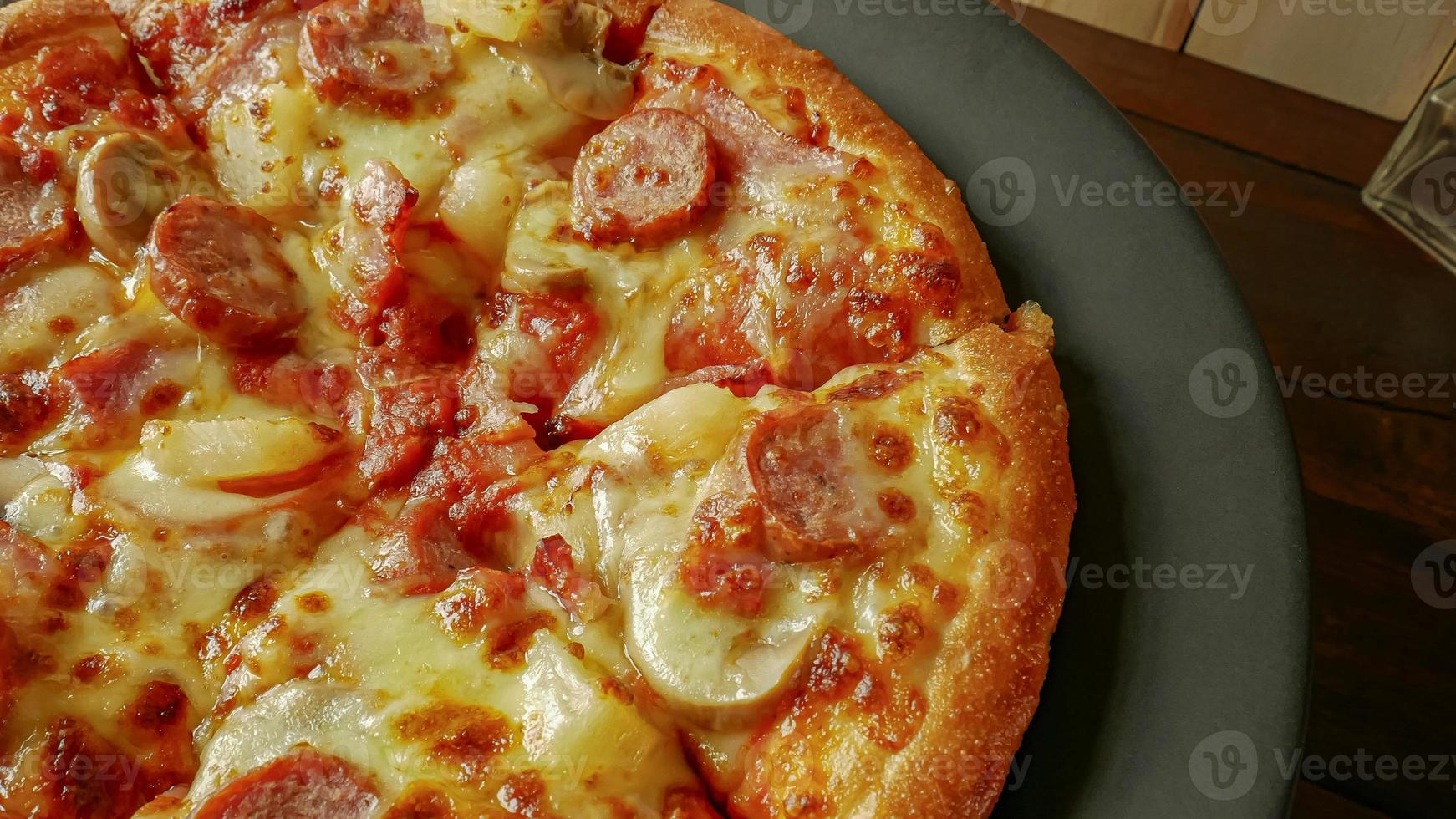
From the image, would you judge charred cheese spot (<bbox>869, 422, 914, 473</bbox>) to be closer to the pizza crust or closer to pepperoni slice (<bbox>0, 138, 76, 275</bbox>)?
the pizza crust

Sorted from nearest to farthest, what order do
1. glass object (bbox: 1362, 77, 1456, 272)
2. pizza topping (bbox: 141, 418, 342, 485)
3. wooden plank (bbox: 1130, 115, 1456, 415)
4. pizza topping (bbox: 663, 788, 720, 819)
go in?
pizza topping (bbox: 663, 788, 720, 819) → pizza topping (bbox: 141, 418, 342, 485) → wooden plank (bbox: 1130, 115, 1456, 415) → glass object (bbox: 1362, 77, 1456, 272)

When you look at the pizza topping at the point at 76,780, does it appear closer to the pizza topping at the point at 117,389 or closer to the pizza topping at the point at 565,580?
the pizza topping at the point at 117,389

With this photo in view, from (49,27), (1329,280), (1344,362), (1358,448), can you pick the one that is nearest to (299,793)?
(49,27)

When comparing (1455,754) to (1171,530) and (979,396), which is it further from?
(979,396)

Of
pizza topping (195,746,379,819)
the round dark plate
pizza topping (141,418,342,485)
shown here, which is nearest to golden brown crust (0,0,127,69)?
pizza topping (141,418,342,485)

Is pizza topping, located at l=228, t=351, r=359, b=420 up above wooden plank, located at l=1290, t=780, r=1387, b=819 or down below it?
above

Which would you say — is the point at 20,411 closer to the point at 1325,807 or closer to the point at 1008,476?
the point at 1008,476

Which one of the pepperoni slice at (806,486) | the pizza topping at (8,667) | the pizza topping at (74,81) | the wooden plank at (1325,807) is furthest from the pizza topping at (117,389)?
the wooden plank at (1325,807)
